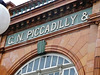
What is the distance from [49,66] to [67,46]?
1.07 meters

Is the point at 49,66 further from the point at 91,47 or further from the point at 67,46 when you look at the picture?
the point at 91,47

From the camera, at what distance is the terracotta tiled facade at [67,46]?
930 centimetres

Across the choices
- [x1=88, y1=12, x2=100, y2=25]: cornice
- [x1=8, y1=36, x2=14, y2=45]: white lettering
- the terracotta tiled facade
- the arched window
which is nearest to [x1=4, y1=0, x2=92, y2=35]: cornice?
the terracotta tiled facade

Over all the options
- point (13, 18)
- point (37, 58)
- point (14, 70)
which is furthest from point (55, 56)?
point (13, 18)

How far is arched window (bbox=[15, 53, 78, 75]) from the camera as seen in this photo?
10039 millimetres

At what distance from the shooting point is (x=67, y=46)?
10.3m

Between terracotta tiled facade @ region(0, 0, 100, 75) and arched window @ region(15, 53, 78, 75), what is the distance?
0.20 meters

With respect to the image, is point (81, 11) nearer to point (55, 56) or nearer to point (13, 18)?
point (55, 56)

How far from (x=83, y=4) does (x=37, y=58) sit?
2.86m

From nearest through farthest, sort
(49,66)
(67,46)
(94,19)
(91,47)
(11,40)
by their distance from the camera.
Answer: (91,47) < (94,19) < (67,46) < (49,66) < (11,40)

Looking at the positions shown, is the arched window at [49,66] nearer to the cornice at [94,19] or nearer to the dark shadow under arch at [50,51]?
the dark shadow under arch at [50,51]

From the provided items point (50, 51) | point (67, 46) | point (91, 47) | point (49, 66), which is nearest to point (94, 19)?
point (91, 47)

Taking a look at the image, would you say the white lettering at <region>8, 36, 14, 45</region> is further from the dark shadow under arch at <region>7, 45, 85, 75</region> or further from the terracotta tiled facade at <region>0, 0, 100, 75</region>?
the dark shadow under arch at <region>7, 45, 85, 75</region>

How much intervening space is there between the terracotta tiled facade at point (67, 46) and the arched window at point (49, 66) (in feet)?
0.64
